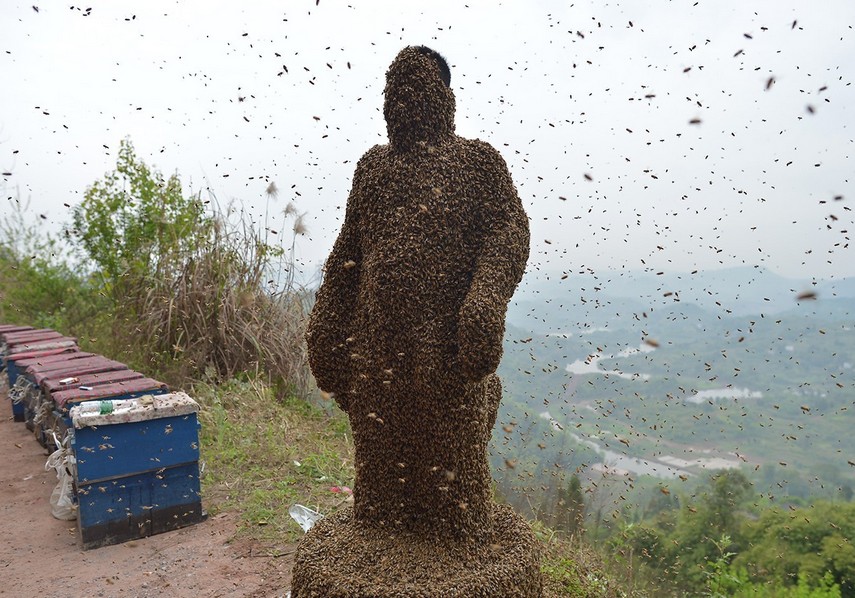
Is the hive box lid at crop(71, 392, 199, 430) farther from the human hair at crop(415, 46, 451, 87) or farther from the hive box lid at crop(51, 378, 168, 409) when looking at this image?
the human hair at crop(415, 46, 451, 87)

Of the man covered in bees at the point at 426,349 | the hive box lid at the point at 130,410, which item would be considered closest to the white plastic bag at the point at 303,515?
the hive box lid at the point at 130,410

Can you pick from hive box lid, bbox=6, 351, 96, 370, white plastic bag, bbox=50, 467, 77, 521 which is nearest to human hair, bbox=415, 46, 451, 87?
white plastic bag, bbox=50, 467, 77, 521

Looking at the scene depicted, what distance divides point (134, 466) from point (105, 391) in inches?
25.0

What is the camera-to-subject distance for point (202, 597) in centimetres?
316

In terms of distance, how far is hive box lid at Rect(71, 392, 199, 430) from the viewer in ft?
11.6

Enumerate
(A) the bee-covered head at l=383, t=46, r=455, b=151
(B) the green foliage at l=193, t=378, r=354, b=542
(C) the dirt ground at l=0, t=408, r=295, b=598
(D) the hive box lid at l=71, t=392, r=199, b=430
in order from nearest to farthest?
1. (A) the bee-covered head at l=383, t=46, r=455, b=151
2. (C) the dirt ground at l=0, t=408, r=295, b=598
3. (D) the hive box lid at l=71, t=392, r=199, b=430
4. (B) the green foliage at l=193, t=378, r=354, b=542

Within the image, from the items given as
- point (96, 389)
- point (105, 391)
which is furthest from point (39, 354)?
point (105, 391)

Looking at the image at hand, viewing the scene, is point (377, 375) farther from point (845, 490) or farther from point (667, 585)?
point (845, 490)

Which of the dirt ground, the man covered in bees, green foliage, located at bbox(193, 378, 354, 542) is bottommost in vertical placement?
the dirt ground

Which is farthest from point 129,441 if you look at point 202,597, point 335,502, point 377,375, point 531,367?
point 531,367

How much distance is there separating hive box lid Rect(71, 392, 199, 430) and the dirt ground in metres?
0.85

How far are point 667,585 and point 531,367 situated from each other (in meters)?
2.13

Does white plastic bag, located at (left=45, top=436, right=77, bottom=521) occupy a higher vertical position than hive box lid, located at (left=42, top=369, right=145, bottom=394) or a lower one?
lower

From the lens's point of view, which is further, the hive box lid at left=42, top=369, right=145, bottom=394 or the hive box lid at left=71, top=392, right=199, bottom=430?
the hive box lid at left=42, top=369, right=145, bottom=394
